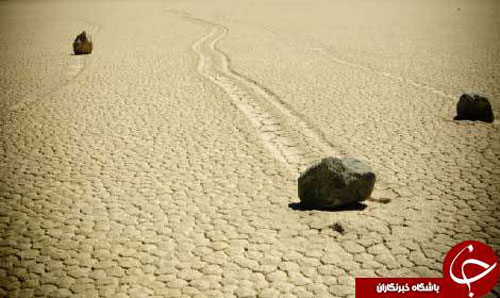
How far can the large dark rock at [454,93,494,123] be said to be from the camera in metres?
7.99

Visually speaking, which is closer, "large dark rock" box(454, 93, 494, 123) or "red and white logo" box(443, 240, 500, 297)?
"red and white logo" box(443, 240, 500, 297)

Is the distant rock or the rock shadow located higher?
the distant rock

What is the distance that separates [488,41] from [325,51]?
18.9 feet

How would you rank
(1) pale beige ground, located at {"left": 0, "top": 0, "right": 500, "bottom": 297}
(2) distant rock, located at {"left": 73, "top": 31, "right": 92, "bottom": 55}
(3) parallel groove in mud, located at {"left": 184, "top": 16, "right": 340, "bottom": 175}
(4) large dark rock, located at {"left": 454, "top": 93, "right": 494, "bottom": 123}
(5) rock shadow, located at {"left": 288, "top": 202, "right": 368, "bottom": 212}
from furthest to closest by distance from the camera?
(2) distant rock, located at {"left": 73, "top": 31, "right": 92, "bottom": 55} → (4) large dark rock, located at {"left": 454, "top": 93, "right": 494, "bottom": 123} → (3) parallel groove in mud, located at {"left": 184, "top": 16, "right": 340, "bottom": 175} → (5) rock shadow, located at {"left": 288, "top": 202, "right": 368, "bottom": 212} → (1) pale beige ground, located at {"left": 0, "top": 0, "right": 500, "bottom": 297}

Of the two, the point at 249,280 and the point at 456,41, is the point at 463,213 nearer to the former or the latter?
the point at 249,280

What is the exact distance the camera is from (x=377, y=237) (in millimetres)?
4691

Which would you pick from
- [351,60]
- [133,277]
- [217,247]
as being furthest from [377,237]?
[351,60]

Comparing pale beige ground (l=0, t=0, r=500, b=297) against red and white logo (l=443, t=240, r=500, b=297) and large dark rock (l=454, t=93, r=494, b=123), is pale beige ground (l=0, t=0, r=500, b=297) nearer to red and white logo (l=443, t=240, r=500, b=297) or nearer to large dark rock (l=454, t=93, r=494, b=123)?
red and white logo (l=443, t=240, r=500, b=297)

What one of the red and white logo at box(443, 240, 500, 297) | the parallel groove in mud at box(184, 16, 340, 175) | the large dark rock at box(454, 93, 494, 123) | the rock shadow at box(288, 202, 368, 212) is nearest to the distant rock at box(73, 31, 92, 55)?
the parallel groove in mud at box(184, 16, 340, 175)

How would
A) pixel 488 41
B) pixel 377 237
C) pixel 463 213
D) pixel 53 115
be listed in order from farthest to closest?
pixel 488 41
pixel 53 115
pixel 463 213
pixel 377 237

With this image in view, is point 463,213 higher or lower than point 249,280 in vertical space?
higher

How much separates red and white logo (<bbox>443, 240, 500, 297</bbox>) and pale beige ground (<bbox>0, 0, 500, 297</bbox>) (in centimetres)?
13

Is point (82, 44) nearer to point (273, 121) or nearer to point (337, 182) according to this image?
point (273, 121)

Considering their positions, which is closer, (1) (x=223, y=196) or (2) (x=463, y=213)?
(2) (x=463, y=213)
